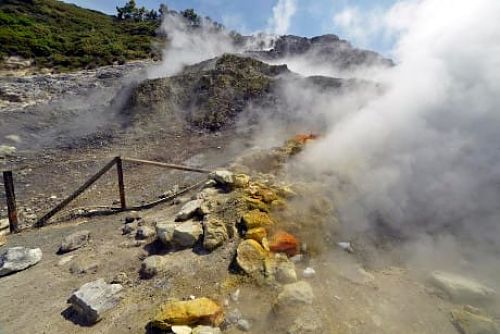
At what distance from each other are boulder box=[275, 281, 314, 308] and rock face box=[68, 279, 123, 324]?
1631mm

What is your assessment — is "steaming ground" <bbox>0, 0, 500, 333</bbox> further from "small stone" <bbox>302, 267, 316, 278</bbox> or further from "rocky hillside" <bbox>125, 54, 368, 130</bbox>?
"rocky hillside" <bbox>125, 54, 368, 130</bbox>

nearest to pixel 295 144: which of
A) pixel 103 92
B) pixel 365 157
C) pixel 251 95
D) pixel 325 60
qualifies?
pixel 365 157

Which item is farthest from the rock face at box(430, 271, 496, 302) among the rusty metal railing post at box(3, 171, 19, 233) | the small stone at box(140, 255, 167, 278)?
the rusty metal railing post at box(3, 171, 19, 233)

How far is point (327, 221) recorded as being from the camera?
4613 millimetres

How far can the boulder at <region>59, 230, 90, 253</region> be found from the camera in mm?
4786

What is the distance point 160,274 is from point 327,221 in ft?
7.14

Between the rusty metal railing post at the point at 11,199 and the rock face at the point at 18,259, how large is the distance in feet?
3.94

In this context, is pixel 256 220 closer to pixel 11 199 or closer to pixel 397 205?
pixel 397 205

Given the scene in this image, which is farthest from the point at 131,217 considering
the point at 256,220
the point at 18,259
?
the point at 256,220

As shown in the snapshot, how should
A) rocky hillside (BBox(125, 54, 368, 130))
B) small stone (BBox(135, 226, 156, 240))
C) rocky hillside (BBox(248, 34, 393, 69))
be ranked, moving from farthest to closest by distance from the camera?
1. rocky hillside (BBox(248, 34, 393, 69))
2. rocky hillside (BBox(125, 54, 368, 130))
3. small stone (BBox(135, 226, 156, 240))

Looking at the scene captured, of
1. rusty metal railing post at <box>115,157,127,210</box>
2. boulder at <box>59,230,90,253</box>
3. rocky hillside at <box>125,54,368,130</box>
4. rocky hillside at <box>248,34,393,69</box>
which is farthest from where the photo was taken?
rocky hillside at <box>248,34,393,69</box>

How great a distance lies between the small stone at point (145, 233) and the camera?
4.68m

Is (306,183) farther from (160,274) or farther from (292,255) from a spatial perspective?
(160,274)

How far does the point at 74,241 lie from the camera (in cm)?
486
